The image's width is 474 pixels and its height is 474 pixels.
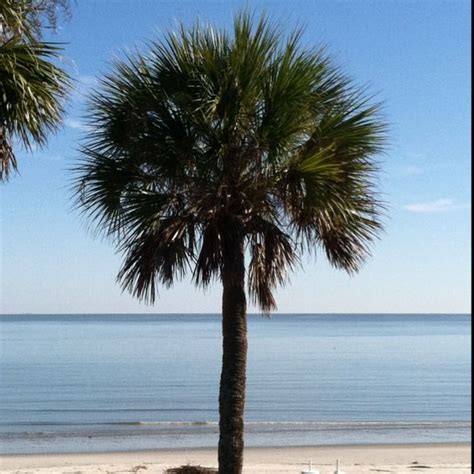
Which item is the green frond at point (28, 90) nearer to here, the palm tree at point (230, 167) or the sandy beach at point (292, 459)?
the palm tree at point (230, 167)

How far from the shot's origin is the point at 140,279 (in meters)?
10.8

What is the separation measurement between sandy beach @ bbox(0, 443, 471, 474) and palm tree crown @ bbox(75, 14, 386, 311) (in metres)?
5.16

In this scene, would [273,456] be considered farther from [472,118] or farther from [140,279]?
[472,118]

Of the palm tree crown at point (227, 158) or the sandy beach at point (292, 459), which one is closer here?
the palm tree crown at point (227, 158)

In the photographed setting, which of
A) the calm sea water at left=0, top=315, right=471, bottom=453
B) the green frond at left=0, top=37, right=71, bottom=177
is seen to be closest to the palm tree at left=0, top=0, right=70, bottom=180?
the green frond at left=0, top=37, right=71, bottom=177

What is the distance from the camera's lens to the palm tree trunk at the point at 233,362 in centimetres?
1086

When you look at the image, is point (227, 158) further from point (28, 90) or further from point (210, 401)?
point (210, 401)

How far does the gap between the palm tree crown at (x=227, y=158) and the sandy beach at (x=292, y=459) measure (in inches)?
203

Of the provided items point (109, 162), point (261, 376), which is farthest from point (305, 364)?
point (109, 162)

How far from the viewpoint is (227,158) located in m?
10.6

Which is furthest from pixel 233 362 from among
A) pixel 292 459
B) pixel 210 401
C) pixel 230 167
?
pixel 210 401

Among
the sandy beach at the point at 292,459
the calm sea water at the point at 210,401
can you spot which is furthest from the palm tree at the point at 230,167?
the calm sea water at the point at 210,401

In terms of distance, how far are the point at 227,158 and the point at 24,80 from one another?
2.57m

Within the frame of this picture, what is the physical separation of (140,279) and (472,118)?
505 cm
